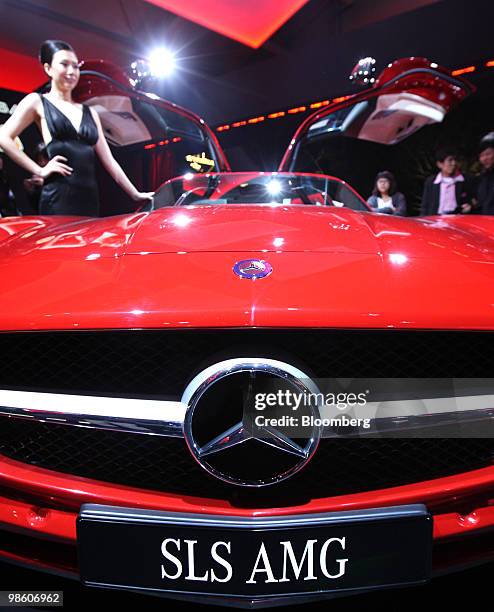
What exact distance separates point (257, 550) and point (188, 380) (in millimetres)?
Result: 314

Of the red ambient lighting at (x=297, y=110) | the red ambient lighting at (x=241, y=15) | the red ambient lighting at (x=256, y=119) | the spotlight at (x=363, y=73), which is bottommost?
the red ambient lighting at (x=256, y=119)

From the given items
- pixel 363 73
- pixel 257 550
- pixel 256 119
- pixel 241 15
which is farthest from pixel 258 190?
pixel 256 119

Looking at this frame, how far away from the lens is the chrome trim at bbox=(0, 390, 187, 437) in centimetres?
92

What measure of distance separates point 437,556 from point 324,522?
0.27 m

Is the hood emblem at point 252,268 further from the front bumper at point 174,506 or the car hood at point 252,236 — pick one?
the front bumper at point 174,506

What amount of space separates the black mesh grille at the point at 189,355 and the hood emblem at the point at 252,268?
0.45ft

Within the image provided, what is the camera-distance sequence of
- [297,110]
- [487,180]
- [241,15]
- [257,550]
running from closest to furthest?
[257,550], [487,180], [241,15], [297,110]

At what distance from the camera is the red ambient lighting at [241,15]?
17.9ft

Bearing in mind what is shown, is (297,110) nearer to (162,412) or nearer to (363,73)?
(363,73)

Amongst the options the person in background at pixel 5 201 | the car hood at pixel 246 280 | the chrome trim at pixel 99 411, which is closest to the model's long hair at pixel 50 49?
the person in background at pixel 5 201

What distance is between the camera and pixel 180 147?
8367 millimetres

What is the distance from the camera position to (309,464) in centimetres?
95

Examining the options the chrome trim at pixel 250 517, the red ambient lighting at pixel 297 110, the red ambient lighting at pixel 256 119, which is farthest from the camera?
the red ambient lighting at pixel 256 119

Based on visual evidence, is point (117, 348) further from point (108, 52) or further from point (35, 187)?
point (108, 52)
